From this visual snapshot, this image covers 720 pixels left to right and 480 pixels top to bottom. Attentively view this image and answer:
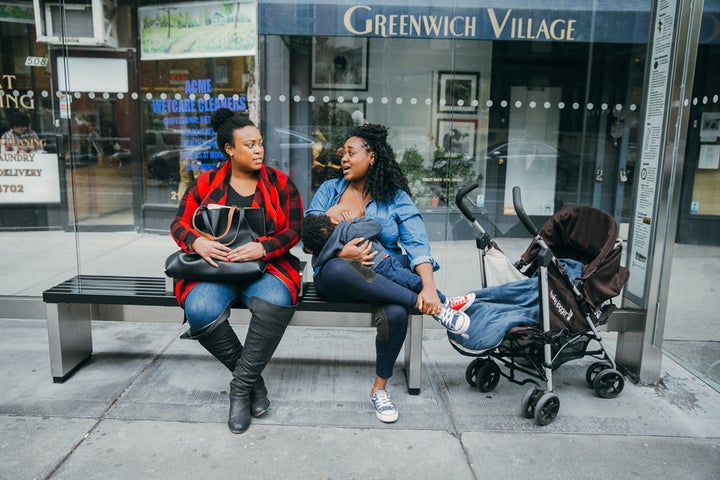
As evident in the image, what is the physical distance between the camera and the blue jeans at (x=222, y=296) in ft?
9.87

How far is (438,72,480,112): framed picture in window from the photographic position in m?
6.46

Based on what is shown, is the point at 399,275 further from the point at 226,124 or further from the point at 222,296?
the point at 226,124

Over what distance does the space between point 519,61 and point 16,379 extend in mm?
5540

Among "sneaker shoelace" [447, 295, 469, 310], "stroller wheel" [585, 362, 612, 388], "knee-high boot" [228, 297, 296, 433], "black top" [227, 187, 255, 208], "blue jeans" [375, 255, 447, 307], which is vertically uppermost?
"black top" [227, 187, 255, 208]

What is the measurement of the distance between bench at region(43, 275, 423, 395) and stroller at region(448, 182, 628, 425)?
358 millimetres

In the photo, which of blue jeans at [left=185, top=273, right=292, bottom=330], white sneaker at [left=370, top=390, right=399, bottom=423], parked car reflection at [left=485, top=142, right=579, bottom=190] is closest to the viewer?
blue jeans at [left=185, top=273, right=292, bottom=330]

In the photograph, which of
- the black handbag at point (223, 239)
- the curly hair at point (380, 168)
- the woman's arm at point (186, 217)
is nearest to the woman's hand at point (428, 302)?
the curly hair at point (380, 168)

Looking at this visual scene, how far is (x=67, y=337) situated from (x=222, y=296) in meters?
1.17

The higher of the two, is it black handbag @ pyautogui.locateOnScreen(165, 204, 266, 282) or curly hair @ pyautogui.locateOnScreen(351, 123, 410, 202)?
curly hair @ pyautogui.locateOnScreen(351, 123, 410, 202)

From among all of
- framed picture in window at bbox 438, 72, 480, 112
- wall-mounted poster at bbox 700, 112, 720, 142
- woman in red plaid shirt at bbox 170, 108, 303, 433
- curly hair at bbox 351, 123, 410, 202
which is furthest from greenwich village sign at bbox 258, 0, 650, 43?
woman in red plaid shirt at bbox 170, 108, 303, 433

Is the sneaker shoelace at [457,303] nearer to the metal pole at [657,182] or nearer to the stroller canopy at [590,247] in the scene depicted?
the stroller canopy at [590,247]

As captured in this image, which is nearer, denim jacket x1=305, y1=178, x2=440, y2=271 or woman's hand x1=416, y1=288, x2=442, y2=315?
woman's hand x1=416, y1=288, x2=442, y2=315

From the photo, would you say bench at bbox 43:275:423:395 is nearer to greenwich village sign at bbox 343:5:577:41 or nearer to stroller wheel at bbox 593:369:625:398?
stroller wheel at bbox 593:369:625:398

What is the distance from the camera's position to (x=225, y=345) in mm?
3092
